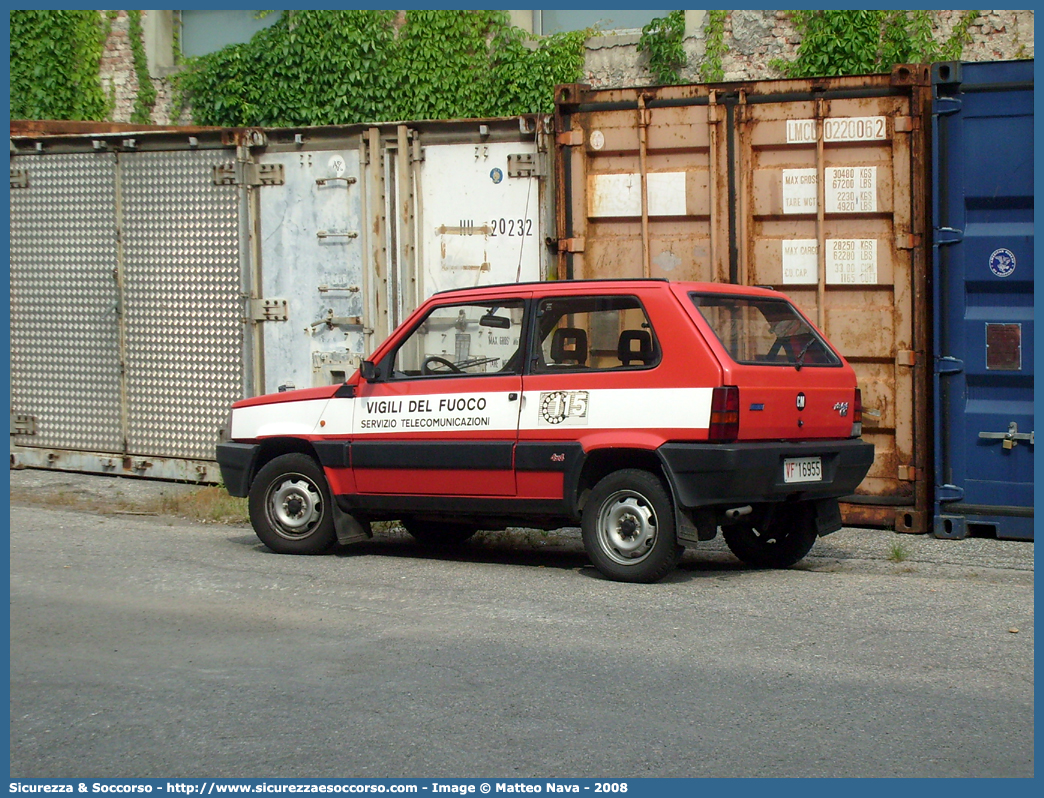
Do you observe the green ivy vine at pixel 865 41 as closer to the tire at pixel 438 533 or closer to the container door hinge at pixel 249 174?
the container door hinge at pixel 249 174

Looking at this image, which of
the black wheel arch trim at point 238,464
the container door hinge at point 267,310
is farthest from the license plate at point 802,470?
the container door hinge at point 267,310

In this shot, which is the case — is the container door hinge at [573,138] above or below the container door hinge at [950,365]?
above

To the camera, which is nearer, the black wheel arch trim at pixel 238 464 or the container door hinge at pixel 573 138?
the black wheel arch trim at pixel 238 464

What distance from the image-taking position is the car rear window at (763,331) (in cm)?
739

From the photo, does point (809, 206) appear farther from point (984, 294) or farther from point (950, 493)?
point (950, 493)

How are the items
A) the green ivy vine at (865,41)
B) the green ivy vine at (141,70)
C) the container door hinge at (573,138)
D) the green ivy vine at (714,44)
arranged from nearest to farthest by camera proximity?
the container door hinge at (573,138) < the green ivy vine at (865,41) < the green ivy vine at (714,44) < the green ivy vine at (141,70)

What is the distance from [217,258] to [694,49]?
23.5 feet

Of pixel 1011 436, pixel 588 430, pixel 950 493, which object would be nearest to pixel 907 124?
pixel 1011 436

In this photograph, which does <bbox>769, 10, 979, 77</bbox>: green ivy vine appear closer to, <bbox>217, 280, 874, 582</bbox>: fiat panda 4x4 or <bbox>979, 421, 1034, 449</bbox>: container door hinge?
<bbox>979, 421, 1034, 449</bbox>: container door hinge

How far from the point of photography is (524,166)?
10.9m

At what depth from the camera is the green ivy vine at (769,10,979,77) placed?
15.0 metres

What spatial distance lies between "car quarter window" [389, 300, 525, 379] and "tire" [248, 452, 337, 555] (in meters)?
0.97

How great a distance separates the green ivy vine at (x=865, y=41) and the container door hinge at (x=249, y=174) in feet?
22.8

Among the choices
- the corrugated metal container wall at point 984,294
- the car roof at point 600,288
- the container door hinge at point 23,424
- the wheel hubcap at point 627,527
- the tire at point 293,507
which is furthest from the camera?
the container door hinge at point 23,424
